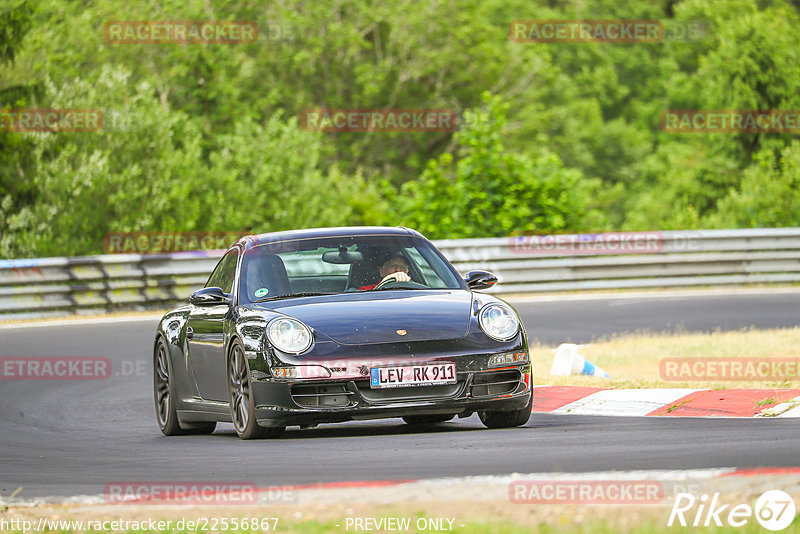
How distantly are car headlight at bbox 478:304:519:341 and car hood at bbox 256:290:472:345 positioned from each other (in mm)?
113

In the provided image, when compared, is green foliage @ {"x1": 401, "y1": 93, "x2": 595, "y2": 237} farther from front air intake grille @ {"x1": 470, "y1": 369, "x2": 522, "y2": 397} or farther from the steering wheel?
front air intake grille @ {"x1": 470, "y1": 369, "x2": 522, "y2": 397}

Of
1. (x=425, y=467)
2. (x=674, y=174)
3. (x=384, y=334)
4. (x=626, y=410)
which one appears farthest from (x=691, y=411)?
(x=674, y=174)

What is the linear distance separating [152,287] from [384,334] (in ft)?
44.3

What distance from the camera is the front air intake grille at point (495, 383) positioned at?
8.97 metres

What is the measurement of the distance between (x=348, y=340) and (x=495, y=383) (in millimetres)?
945

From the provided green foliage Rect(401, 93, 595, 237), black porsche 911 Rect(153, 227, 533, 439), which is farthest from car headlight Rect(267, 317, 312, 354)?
green foliage Rect(401, 93, 595, 237)

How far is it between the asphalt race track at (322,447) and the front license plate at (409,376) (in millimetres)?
329

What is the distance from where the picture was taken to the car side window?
10.4 m

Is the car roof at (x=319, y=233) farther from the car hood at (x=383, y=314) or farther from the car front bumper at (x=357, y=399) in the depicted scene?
the car front bumper at (x=357, y=399)

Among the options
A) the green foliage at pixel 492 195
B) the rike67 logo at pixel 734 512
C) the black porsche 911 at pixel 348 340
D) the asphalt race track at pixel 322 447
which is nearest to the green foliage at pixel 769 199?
the green foliage at pixel 492 195

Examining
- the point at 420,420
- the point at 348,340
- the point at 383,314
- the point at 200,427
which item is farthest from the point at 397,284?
the point at 200,427

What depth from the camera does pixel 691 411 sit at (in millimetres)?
10062

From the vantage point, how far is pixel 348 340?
8844 millimetres

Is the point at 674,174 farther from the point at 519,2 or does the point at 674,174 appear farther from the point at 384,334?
the point at 384,334
